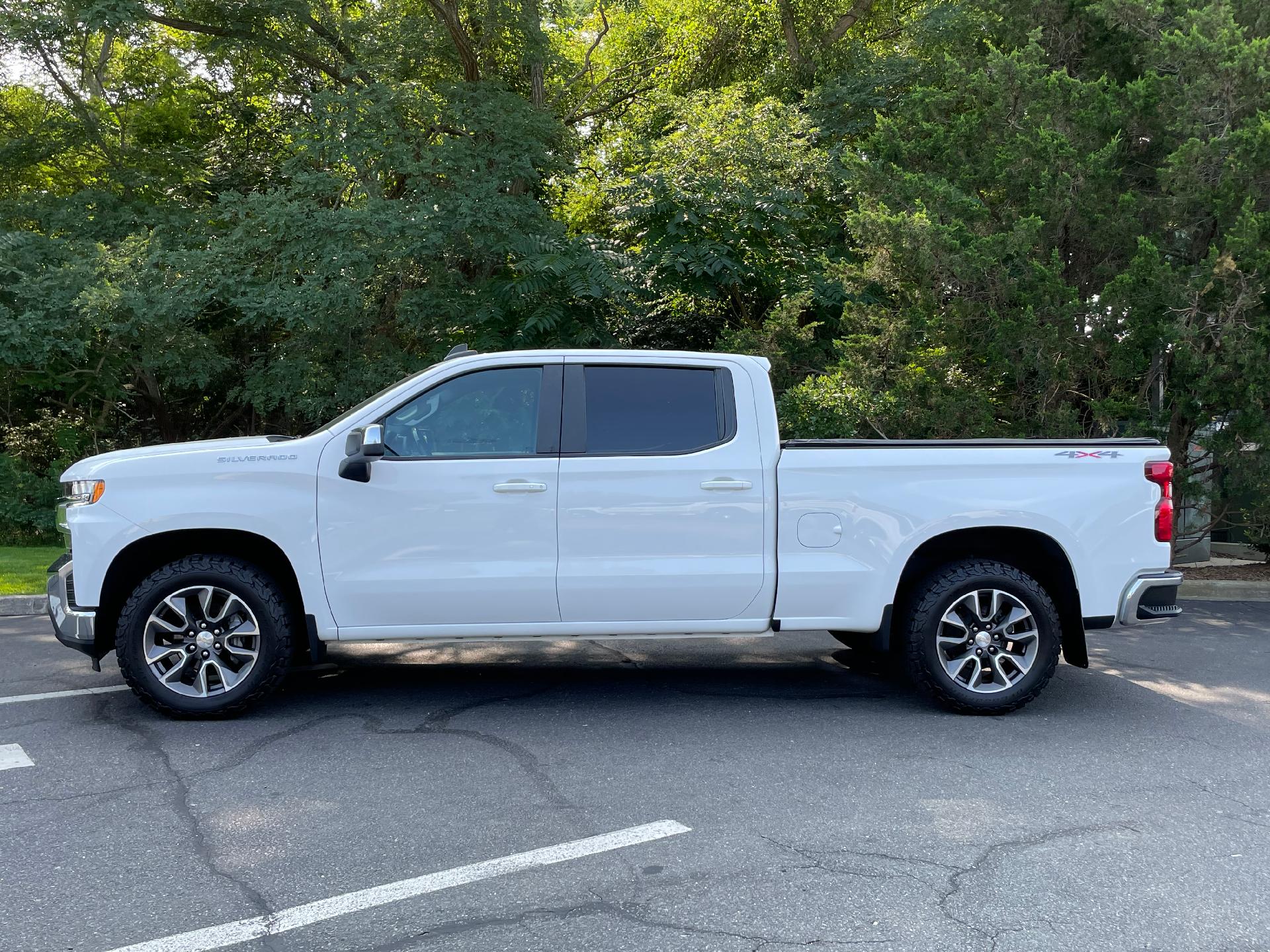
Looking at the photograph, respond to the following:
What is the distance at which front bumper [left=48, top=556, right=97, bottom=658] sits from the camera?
19.0 feet

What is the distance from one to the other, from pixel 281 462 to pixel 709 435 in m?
2.33

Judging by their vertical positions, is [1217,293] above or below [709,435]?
above

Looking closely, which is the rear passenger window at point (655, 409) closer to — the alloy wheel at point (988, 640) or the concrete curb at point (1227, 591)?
the alloy wheel at point (988, 640)

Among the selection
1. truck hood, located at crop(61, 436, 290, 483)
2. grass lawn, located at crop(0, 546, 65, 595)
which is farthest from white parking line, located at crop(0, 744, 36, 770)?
grass lawn, located at crop(0, 546, 65, 595)

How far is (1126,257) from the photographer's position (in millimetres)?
12102

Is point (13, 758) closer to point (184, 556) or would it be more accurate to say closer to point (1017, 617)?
point (184, 556)

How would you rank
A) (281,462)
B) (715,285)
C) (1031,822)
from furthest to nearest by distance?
(715,285) → (281,462) → (1031,822)

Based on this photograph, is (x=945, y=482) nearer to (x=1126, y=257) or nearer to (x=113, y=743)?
(x=113, y=743)

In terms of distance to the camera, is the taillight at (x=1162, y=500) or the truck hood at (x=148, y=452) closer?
the truck hood at (x=148, y=452)

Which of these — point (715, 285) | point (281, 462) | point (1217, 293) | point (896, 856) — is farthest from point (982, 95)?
point (896, 856)

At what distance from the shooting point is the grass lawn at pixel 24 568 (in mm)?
10289

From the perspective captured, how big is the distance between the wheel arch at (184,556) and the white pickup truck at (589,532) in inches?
0.6

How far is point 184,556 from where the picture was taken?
6.02 m

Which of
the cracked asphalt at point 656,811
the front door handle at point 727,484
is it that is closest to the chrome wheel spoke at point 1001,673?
the cracked asphalt at point 656,811
